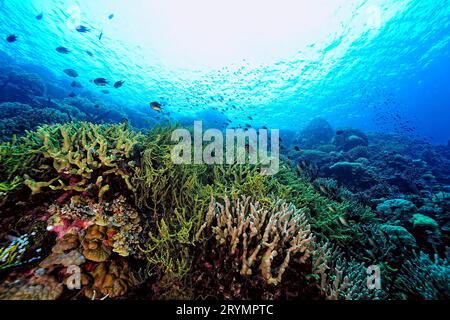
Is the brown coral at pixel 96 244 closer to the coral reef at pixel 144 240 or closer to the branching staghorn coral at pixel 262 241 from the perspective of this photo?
the coral reef at pixel 144 240

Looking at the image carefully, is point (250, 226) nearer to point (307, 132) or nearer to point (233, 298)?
point (233, 298)

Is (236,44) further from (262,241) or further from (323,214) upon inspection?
(262,241)

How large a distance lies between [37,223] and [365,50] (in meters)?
35.2

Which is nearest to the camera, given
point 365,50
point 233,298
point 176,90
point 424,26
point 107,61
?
point 233,298

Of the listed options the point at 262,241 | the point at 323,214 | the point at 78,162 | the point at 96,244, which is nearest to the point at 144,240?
the point at 96,244

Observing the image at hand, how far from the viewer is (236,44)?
85.0 ft

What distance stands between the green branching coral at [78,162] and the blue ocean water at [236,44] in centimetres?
1137

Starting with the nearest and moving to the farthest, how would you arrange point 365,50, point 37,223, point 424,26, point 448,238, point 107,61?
point 37,223, point 448,238, point 424,26, point 365,50, point 107,61

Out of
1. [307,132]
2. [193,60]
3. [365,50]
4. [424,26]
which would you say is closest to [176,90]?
[193,60]

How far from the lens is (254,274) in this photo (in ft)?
8.96

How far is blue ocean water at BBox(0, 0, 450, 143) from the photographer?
21.2m

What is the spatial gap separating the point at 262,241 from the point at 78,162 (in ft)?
9.70

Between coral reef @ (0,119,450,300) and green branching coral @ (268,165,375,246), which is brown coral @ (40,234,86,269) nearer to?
coral reef @ (0,119,450,300)

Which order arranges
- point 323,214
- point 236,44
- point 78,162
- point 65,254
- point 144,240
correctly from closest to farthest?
point 65,254 → point 78,162 → point 144,240 → point 323,214 → point 236,44
